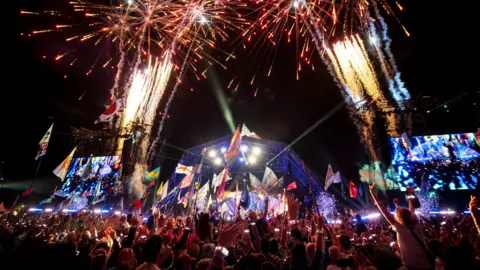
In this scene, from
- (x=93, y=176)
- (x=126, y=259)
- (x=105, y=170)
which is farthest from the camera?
(x=93, y=176)

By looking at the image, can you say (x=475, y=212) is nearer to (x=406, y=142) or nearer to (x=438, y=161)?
(x=406, y=142)

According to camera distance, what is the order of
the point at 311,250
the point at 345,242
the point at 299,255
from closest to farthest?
the point at 299,255 < the point at 311,250 < the point at 345,242

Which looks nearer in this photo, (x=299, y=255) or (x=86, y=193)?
(x=299, y=255)

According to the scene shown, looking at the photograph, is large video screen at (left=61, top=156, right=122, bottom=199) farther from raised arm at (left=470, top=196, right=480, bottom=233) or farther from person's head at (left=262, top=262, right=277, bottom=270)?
raised arm at (left=470, top=196, right=480, bottom=233)

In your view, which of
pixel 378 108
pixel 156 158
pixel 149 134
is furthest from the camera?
pixel 156 158

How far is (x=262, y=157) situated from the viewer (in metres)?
26.4

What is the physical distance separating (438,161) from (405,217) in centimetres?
2236

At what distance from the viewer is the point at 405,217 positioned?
3.62m

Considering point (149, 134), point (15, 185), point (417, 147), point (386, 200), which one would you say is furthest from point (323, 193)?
point (15, 185)

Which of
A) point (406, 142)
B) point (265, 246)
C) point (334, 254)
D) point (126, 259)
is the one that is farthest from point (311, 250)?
point (406, 142)

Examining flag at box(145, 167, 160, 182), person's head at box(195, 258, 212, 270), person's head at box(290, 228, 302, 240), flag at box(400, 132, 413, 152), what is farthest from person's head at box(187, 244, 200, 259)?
flag at box(400, 132, 413, 152)

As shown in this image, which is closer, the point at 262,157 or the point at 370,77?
the point at 370,77

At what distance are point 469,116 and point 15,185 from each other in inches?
1752

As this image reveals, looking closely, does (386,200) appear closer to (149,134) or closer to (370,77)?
(370,77)
